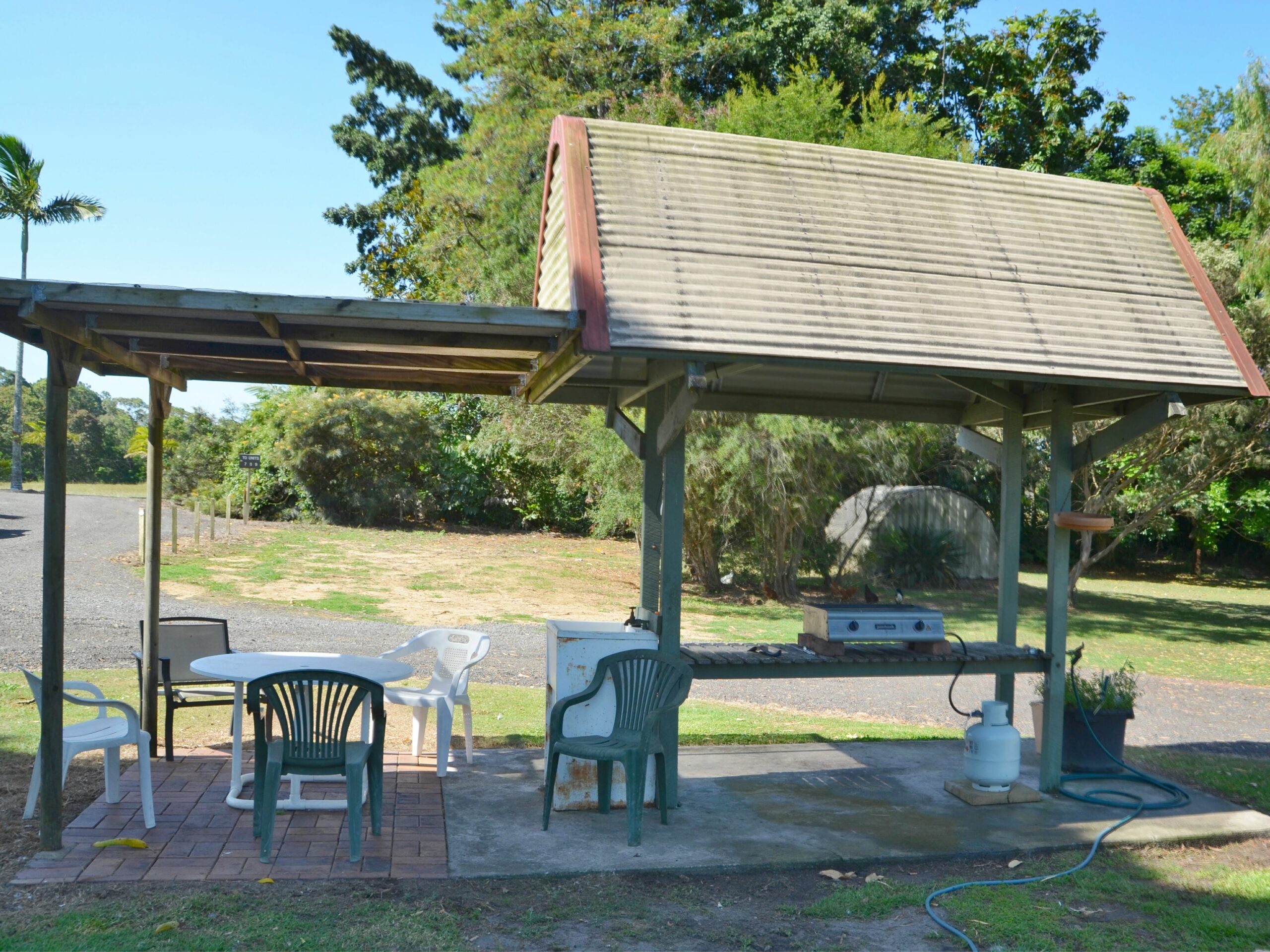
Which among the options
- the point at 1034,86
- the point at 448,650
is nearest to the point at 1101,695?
the point at 448,650

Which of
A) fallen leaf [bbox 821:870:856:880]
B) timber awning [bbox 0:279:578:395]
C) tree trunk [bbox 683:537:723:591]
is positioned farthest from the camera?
tree trunk [bbox 683:537:723:591]

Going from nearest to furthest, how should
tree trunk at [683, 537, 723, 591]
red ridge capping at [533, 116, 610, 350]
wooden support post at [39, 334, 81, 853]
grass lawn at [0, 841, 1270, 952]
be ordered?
grass lawn at [0, 841, 1270, 952] → wooden support post at [39, 334, 81, 853] → red ridge capping at [533, 116, 610, 350] → tree trunk at [683, 537, 723, 591]

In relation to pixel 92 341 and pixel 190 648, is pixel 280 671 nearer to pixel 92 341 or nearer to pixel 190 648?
pixel 92 341

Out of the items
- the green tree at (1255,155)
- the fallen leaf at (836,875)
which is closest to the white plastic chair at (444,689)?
the fallen leaf at (836,875)

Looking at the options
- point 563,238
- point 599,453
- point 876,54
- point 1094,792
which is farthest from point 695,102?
point 1094,792

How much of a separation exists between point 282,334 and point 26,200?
30656 millimetres

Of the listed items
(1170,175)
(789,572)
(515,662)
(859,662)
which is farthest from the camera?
(1170,175)

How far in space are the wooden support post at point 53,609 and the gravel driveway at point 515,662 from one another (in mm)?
4763

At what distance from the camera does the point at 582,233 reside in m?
5.06

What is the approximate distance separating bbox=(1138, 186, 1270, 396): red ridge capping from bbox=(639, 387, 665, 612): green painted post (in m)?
3.15

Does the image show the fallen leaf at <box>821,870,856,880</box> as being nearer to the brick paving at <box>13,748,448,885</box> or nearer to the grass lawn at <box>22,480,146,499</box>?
the brick paving at <box>13,748,448,885</box>

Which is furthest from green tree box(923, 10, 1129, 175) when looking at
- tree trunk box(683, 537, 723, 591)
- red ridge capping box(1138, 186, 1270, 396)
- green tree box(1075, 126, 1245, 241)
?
red ridge capping box(1138, 186, 1270, 396)

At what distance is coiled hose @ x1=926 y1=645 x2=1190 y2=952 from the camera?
4.46 meters

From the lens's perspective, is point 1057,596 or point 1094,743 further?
point 1094,743
